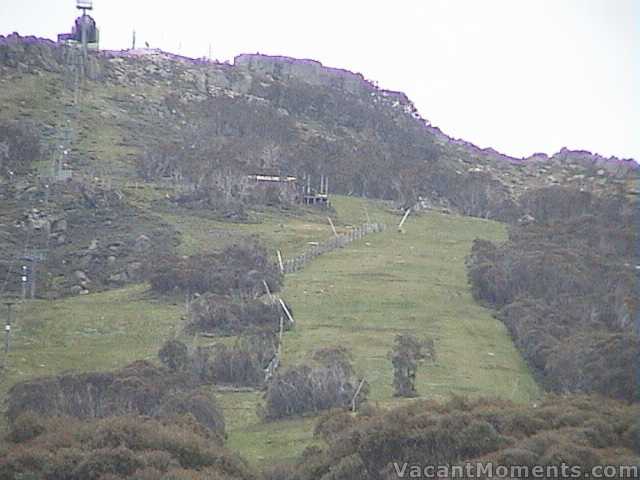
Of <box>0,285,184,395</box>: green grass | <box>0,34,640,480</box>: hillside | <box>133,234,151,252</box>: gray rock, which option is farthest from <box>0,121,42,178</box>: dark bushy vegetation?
<box>0,285,184,395</box>: green grass

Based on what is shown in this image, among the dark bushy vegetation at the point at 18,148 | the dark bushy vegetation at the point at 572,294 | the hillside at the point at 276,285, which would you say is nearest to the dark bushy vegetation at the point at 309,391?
the hillside at the point at 276,285

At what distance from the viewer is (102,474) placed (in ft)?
49.0

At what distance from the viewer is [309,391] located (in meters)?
23.9

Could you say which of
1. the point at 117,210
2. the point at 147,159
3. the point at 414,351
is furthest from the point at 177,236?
the point at 414,351

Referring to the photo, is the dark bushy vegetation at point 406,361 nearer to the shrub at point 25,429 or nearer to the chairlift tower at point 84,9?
the shrub at point 25,429

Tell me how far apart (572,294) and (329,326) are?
9.72 m

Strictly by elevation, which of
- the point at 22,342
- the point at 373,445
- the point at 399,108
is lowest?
the point at 22,342

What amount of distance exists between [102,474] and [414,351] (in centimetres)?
1305

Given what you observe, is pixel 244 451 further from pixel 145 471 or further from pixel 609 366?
pixel 609 366

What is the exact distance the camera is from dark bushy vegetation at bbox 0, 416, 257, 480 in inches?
588

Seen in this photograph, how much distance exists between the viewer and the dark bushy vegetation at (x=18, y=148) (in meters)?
52.3

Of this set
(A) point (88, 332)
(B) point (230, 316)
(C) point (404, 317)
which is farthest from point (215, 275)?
(A) point (88, 332)

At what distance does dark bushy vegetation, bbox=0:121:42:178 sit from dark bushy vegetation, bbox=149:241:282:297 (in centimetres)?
1596

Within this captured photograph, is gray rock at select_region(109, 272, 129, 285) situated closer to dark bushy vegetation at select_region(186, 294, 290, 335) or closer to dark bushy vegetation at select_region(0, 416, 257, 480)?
dark bushy vegetation at select_region(186, 294, 290, 335)
